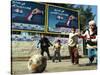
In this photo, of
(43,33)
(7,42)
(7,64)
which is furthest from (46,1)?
(7,64)

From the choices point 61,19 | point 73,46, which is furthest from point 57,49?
point 61,19

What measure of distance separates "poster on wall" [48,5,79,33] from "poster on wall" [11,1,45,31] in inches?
3.4

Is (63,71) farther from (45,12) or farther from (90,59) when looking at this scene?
(45,12)

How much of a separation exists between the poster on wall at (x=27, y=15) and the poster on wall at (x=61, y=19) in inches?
3.4

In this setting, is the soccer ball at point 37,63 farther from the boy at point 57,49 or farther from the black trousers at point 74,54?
the black trousers at point 74,54

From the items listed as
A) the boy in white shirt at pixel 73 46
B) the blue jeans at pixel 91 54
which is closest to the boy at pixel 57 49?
the boy in white shirt at pixel 73 46

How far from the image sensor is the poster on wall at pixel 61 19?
211cm

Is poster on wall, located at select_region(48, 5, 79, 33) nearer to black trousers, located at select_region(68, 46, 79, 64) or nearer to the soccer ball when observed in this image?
black trousers, located at select_region(68, 46, 79, 64)

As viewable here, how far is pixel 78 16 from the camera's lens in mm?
2229

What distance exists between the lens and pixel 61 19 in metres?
2.15

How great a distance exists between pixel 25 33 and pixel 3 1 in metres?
0.35

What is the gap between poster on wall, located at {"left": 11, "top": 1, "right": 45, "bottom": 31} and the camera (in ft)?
6.41

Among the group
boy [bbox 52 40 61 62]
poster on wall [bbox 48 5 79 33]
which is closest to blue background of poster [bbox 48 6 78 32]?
poster on wall [bbox 48 5 79 33]

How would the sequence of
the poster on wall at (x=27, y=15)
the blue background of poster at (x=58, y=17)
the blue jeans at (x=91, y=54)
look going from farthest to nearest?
the blue jeans at (x=91, y=54) → the blue background of poster at (x=58, y=17) → the poster on wall at (x=27, y=15)
